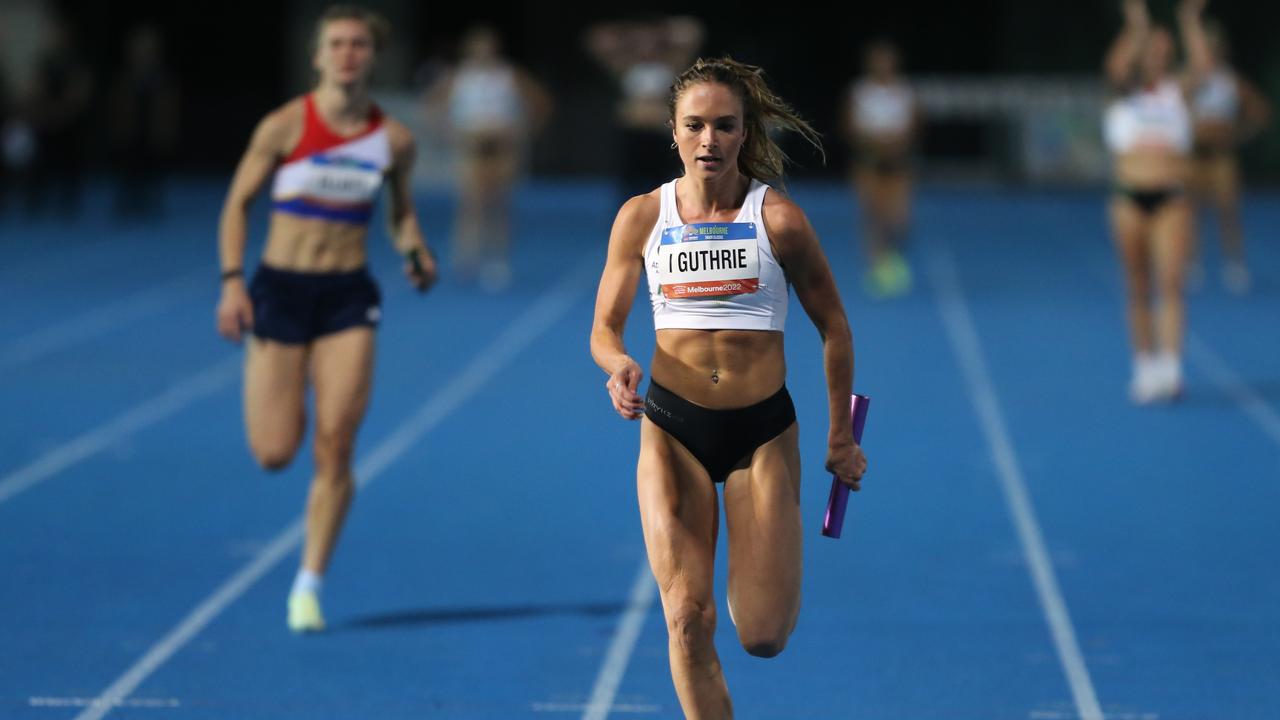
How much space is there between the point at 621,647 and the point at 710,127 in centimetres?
239

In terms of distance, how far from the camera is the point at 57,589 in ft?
22.7

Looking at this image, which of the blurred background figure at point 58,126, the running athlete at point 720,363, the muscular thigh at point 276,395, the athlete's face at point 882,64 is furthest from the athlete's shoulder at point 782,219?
the blurred background figure at point 58,126

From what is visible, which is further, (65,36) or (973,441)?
(65,36)

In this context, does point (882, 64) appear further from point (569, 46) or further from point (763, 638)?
point (569, 46)

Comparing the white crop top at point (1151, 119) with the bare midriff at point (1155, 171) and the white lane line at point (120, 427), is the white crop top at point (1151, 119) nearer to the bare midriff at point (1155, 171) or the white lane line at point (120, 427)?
the bare midriff at point (1155, 171)

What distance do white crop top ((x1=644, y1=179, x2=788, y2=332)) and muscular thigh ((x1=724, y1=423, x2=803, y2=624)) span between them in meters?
0.34

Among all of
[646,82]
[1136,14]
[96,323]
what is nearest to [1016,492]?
[1136,14]

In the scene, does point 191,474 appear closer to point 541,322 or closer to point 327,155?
point 327,155

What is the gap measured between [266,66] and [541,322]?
2140 centimetres

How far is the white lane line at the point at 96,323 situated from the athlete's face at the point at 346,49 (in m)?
6.79

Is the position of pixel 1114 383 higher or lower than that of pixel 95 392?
higher

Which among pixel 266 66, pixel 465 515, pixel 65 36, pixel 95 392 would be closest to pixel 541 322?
pixel 95 392

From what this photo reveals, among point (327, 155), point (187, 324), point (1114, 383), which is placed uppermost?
point (327, 155)

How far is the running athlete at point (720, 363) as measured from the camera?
14.4 ft
